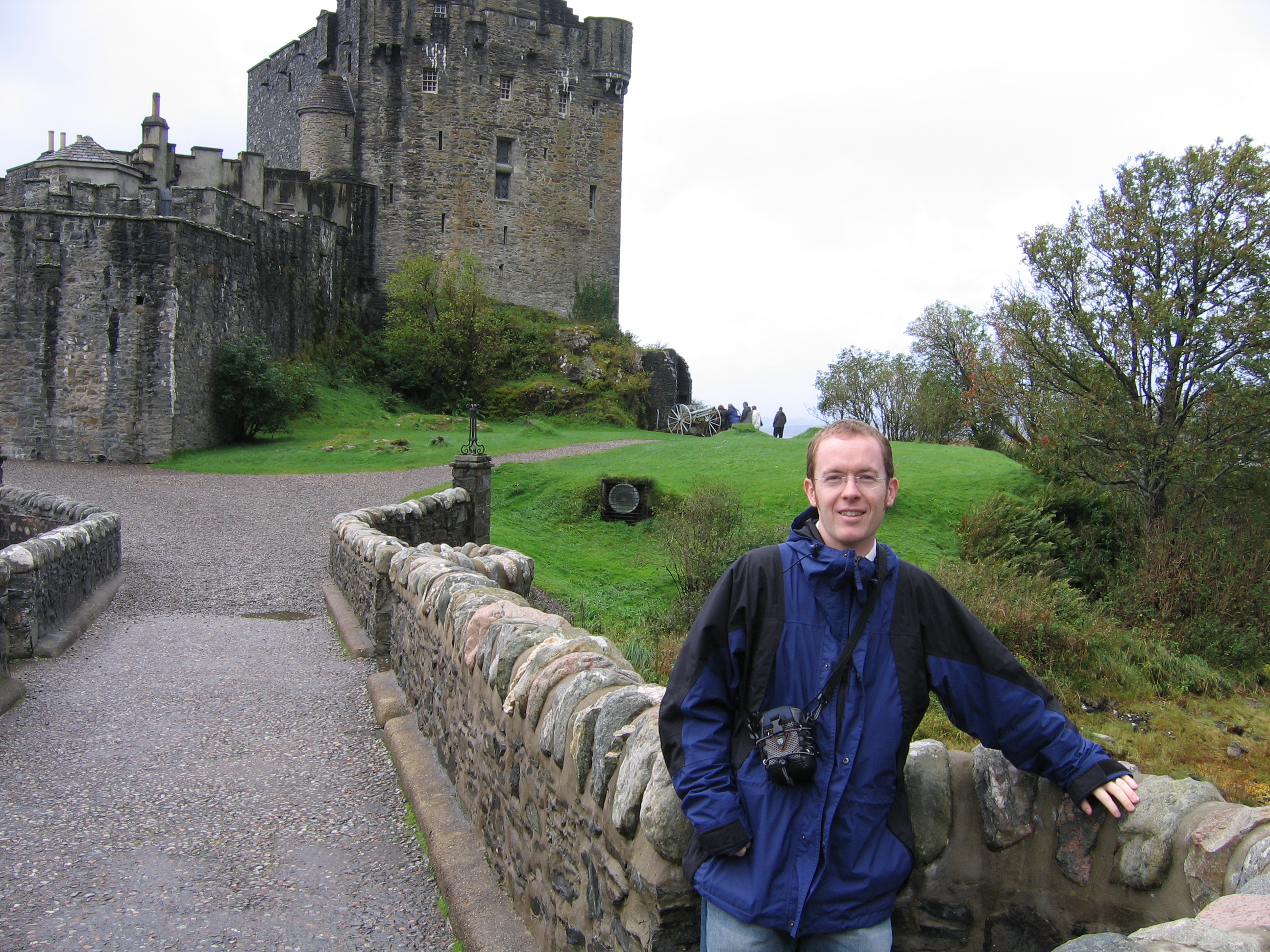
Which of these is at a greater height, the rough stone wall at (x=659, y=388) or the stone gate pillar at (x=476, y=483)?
the rough stone wall at (x=659, y=388)

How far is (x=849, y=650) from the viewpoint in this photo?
245 centimetres

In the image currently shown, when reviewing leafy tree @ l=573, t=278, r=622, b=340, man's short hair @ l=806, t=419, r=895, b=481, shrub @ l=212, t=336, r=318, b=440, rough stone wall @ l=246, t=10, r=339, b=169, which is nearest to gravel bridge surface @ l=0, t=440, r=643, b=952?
man's short hair @ l=806, t=419, r=895, b=481

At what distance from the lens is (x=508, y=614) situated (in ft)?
15.6

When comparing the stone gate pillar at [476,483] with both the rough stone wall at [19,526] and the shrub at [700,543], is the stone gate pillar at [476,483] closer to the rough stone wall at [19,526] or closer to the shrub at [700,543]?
the shrub at [700,543]

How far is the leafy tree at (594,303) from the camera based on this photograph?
40.7 metres

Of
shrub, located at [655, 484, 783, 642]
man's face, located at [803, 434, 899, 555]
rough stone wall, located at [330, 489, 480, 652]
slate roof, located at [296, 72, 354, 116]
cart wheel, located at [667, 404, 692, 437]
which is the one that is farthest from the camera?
slate roof, located at [296, 72, 354, 116]

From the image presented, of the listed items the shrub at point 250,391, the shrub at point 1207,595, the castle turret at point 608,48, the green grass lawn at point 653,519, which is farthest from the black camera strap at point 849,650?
the castle turret at point 608,48

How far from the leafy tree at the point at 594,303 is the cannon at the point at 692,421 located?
6210 mm

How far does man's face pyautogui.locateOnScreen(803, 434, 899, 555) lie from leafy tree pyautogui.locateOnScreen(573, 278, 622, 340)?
37.9 metres

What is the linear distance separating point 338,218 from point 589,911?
37.1m

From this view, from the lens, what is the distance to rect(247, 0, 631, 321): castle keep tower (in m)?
38.2

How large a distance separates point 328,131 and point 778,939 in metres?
39.9

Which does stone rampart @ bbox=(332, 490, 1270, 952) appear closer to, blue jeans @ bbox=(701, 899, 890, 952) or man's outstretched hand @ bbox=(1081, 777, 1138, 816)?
man's outstretched hand @ bbox=(1081, 777, 1138, 816)

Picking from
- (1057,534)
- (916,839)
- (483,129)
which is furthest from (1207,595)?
(483,129)
